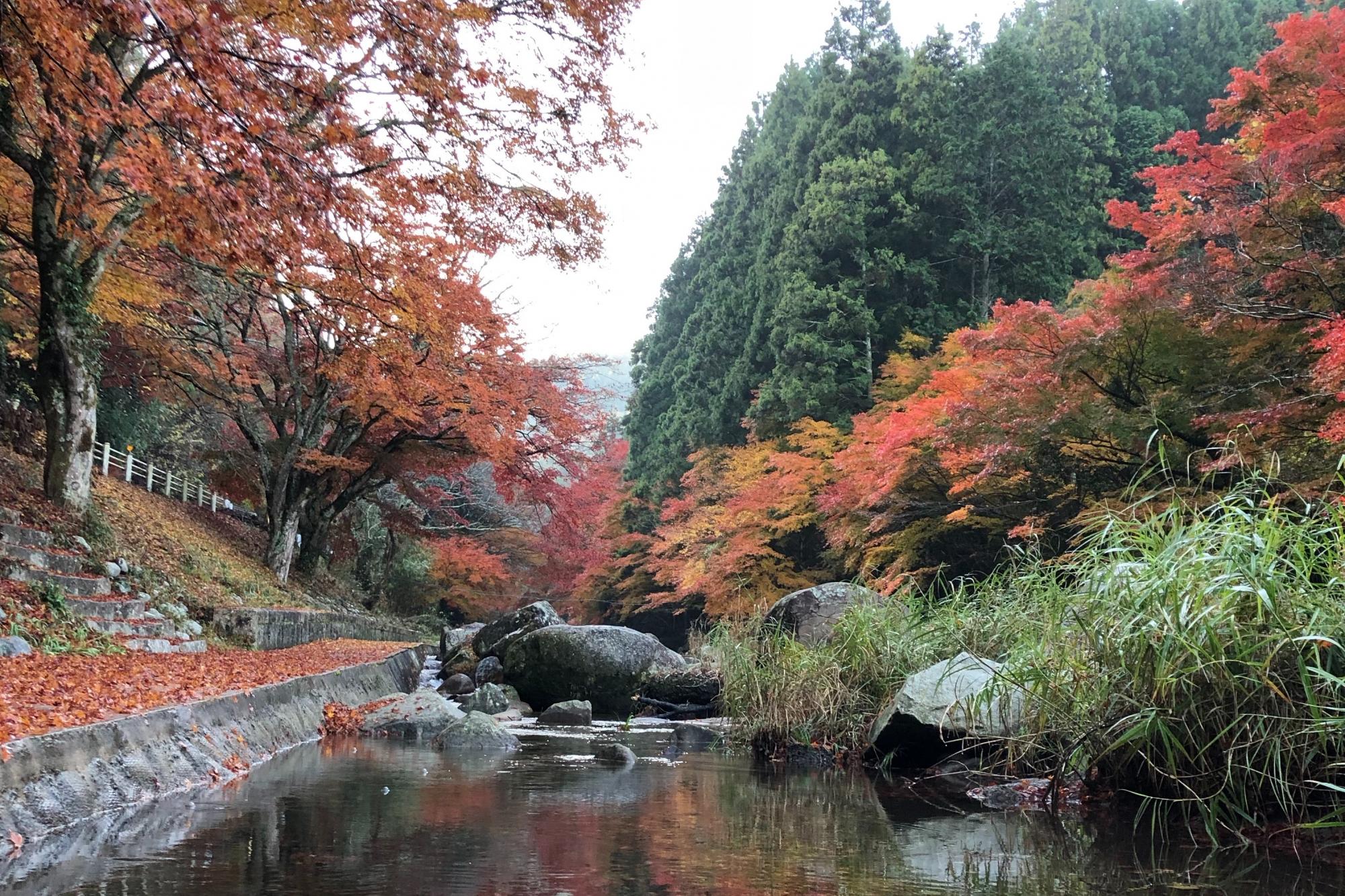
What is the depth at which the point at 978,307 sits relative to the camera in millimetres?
23469

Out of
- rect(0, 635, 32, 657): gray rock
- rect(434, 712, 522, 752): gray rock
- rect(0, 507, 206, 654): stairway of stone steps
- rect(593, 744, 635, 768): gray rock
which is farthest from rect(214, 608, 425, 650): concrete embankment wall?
rect(593, 744, 635, 768): gray rock

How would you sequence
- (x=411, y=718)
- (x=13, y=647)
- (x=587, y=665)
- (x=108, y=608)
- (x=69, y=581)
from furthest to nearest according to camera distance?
(x=587, y=665)
(x=69, y=581)
(x=108, y=608)
(x=411, y=718)
(x=13, y=647)

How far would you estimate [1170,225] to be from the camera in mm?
10141

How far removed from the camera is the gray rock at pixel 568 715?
34.1 ft

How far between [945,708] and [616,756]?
2421mm

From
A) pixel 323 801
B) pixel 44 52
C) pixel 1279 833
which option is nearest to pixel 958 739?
pixel 1279 833

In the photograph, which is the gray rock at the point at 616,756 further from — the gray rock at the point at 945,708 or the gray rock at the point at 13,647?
the gray rock at the point at 13,647

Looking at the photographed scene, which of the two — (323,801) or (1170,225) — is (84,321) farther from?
(1170,225)

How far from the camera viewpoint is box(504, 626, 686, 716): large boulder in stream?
12367 millimetres

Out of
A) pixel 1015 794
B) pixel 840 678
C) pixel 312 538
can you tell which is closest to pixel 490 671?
pixel 312 538

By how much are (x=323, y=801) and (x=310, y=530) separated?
1678 centimetres

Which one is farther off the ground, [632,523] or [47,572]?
[632,523]

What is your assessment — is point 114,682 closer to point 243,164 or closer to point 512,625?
point 243,164

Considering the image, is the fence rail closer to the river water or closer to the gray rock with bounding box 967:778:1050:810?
the river water
